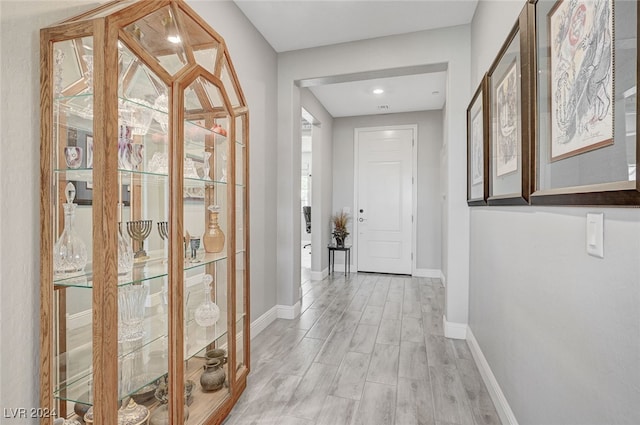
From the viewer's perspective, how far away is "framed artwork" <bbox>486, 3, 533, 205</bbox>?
52.2 inches

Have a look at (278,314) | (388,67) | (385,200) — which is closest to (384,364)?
(278,314)

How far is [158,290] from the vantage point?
1.35m

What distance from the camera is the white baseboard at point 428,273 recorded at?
5034 millimetres

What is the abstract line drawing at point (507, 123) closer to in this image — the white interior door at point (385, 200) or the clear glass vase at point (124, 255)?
the clear glass vase at point (124, 255)

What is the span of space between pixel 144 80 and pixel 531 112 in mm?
1540

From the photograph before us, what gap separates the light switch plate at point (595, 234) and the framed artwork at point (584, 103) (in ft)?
0.17

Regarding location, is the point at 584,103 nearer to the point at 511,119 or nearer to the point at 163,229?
the point at 511,119

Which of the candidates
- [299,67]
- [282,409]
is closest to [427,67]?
[299,67]

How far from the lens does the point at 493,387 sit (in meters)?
1.87

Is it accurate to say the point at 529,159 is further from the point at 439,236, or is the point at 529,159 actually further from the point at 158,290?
the point at 439,236

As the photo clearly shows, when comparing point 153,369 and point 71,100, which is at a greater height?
point 71,100

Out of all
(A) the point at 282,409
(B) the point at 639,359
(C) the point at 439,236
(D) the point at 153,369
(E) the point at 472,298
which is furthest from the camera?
(C) the point at 439,236

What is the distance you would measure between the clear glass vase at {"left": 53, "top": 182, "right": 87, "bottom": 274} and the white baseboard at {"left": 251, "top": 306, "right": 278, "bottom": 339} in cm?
180

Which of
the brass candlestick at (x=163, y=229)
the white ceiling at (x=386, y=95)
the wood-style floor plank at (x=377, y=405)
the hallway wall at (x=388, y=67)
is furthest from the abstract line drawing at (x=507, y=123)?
the white ceiling at (x=386, y=95)
